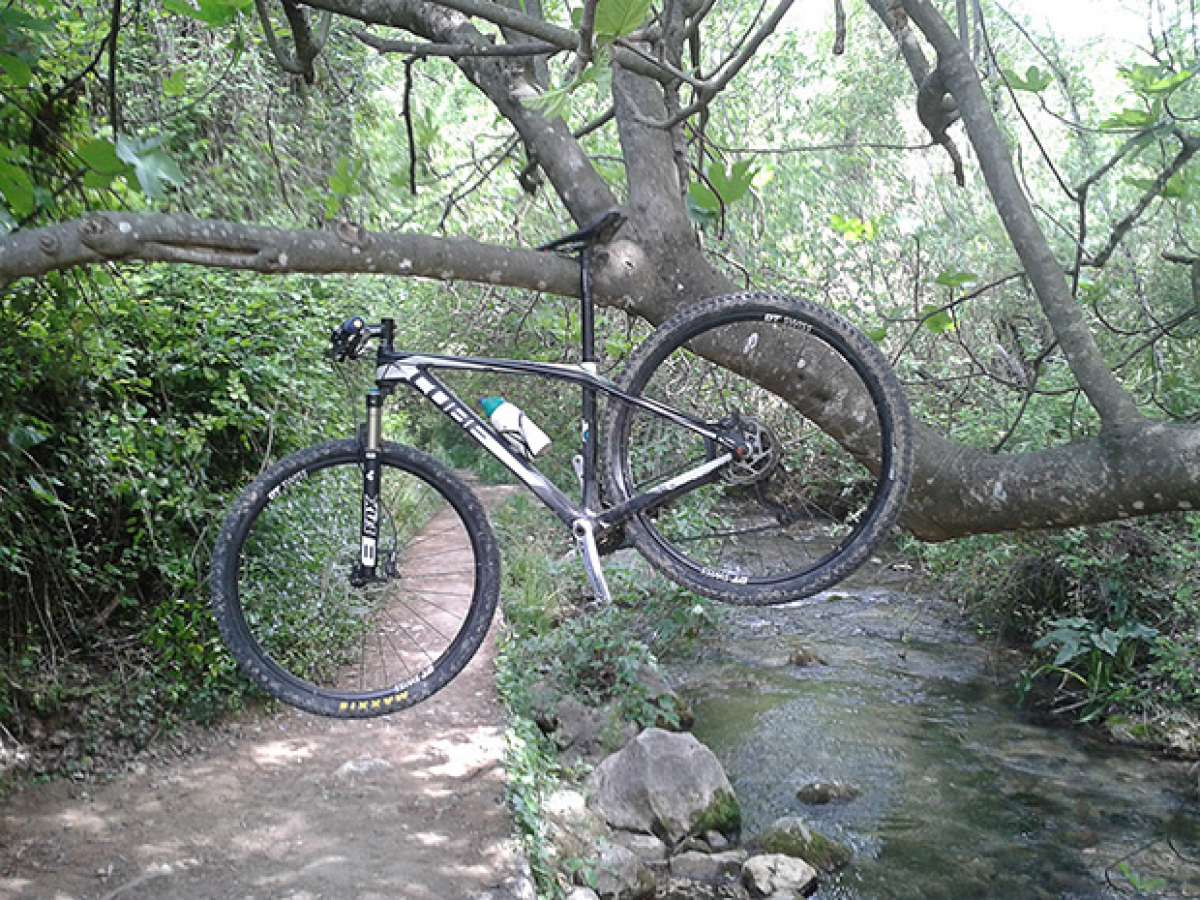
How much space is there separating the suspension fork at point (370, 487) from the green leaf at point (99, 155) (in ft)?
2.48

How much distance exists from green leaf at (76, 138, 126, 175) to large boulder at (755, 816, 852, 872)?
5.12 meters

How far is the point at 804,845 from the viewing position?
602 centimetres

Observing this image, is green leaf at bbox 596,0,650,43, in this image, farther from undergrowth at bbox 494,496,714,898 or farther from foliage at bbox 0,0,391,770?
undergrowth at bbox 494,496,714,898

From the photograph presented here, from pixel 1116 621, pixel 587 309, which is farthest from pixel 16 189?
pixel 1116 621

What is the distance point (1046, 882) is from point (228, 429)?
498cm

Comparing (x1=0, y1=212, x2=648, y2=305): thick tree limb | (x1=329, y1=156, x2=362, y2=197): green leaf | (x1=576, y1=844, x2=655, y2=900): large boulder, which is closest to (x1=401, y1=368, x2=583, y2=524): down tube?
(x1=0, y1=212, x2=648, y2=305): thick tree limb

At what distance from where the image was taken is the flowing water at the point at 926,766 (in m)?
5.88

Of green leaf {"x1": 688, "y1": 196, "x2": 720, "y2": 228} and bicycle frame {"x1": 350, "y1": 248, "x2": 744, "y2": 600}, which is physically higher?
green leaf {"x1": 688, "y1": 196, "x2": 720, "y2": 228}

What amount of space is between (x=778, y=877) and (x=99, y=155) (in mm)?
4969

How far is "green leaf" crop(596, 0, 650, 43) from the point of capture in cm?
162

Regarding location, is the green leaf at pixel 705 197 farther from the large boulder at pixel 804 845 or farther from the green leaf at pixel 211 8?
the large boulder at pixel 804 845

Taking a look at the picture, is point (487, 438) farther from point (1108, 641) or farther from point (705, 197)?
point (1108, 641)

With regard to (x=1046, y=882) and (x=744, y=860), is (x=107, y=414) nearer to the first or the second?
(x=744, y=860)

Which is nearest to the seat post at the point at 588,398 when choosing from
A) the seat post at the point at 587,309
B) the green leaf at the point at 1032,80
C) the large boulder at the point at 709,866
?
the seat post at the point at 587,309
